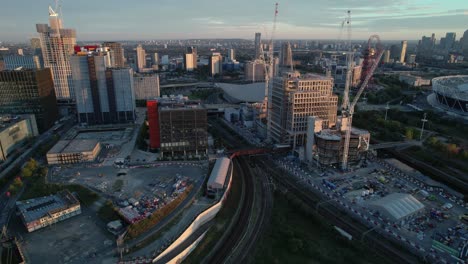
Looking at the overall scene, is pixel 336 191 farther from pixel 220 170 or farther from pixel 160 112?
pixel 160 112

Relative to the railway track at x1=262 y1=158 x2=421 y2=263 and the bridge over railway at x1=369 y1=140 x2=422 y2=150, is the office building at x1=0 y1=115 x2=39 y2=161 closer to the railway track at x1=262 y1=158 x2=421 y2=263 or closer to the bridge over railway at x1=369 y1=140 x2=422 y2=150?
the railway track at x1=262 y1=158 x2=421 y2=263

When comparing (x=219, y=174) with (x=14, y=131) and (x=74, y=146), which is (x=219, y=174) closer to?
(x=74, y=146)

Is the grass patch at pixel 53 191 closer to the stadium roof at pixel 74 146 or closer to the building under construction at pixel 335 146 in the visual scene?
the stadium roof at pixel 74 146

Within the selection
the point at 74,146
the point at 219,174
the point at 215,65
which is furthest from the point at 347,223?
the point at 215,65

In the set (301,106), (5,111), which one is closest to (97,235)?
(301,106)

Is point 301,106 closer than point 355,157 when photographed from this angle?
No

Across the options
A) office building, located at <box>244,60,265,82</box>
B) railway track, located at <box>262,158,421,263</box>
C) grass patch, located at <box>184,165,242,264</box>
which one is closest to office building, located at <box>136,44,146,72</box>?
office building, located at <box>244,60,265,82</box>
